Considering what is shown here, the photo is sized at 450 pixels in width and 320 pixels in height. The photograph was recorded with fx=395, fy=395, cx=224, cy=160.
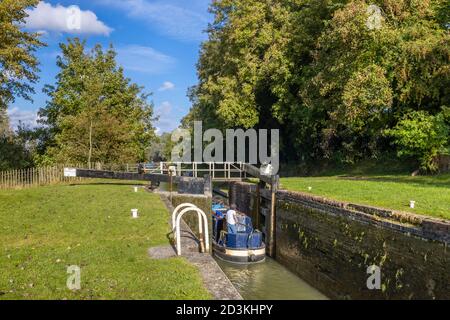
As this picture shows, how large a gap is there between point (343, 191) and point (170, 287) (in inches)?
446

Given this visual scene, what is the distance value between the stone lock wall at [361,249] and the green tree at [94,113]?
25.7 m

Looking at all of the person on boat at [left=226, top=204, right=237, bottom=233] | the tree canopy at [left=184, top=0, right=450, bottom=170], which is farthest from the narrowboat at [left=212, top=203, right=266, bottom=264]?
the tree canopy at [left=184, top=0, right=450, bottom=170]

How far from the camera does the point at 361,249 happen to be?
12.0m

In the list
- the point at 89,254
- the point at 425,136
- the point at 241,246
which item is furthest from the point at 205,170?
the point at 89,254

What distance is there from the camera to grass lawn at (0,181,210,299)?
7.58 meters

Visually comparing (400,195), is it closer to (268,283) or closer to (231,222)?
(268,283)

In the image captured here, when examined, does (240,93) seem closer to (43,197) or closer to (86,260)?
(43,197)

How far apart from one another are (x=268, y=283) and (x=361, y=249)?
433cm

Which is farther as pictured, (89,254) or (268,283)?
(268,283)

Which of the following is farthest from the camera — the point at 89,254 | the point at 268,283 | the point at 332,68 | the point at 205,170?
the point at 205,170

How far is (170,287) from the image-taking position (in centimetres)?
774

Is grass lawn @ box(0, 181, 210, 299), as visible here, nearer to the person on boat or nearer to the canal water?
the person on boat

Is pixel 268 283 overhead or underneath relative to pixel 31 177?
underneath
